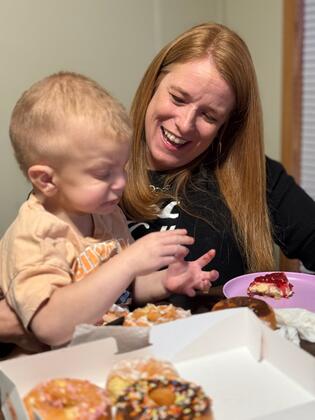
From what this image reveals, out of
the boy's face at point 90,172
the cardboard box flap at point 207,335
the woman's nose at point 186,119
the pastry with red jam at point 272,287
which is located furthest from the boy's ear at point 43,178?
the woman's nose at point 186,119

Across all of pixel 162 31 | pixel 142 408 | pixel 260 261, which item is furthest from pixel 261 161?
pixel 162 31

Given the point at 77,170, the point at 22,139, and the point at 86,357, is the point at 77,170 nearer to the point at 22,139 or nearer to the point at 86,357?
the point at 22,139

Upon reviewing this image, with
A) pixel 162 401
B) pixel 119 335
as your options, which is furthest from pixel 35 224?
pixel 162 401

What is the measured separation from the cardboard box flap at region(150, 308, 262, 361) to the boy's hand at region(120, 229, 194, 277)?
16 cm

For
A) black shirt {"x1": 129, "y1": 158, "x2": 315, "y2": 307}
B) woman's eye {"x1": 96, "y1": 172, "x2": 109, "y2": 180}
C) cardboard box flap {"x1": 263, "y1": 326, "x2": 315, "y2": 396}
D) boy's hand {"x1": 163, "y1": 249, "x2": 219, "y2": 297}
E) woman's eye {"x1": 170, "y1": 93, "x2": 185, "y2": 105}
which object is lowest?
black shirt {"x1": 129, "y1": 158, "x2": 315, "y2": 307}

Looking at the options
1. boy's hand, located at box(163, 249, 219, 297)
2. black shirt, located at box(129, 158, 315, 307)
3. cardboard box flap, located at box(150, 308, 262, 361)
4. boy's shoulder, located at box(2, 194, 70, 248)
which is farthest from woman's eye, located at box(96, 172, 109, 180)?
black shirt, located at box(129, 158, 315, 307)

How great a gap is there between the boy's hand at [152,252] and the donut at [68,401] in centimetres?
27

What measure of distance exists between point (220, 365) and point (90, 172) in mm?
415

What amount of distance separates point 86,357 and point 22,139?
45 centimetres

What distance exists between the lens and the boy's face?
3.14 ft

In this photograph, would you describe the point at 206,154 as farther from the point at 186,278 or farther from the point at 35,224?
the point at 35,224

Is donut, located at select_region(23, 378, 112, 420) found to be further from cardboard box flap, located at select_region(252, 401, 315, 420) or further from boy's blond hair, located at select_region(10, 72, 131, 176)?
boy's blond hair, located at select_region(10, 72, 131, 176)

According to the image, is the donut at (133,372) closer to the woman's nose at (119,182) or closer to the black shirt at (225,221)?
the woman's nose at (119,182)

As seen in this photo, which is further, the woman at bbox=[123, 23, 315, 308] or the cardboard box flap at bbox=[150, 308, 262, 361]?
the woman at bbox=[123, 23, 315, 308]
